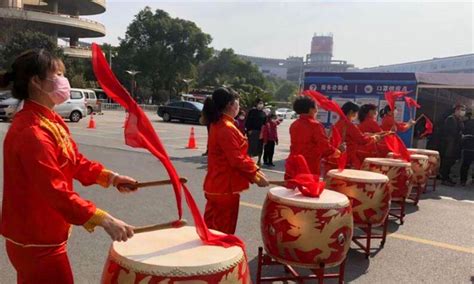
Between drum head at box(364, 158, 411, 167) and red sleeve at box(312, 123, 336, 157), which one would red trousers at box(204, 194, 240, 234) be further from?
drum head at box(364, 158, 411, 167)

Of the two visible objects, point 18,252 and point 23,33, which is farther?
point 23,33

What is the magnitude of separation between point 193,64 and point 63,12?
47.7ft

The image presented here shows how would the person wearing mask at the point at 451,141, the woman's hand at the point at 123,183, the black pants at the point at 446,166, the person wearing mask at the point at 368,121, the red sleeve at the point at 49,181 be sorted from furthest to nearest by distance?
the black pants at the point at 446,166, the person wearing mask at the point at 451,141, the person wearing mask at the point at 368,121, the woman's hand at the point at 123,183, the red sleeve at the point at 49,181

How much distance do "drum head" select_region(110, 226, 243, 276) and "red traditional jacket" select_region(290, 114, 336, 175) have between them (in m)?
2.31

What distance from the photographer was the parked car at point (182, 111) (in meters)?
22.4

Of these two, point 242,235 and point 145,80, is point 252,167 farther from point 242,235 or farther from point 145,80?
point 145,80

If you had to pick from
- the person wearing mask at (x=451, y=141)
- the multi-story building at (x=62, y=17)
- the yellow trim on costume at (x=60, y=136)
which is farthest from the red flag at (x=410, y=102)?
the multi-story building at (x=62, y=17)

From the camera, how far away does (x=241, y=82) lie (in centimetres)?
5206

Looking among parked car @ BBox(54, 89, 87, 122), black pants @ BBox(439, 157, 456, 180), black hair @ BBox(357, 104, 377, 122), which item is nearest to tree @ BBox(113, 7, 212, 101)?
parked car @ BBox(54, 89, 87, 122)

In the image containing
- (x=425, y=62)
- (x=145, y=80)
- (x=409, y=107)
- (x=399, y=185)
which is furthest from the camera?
(x=425, y=62)

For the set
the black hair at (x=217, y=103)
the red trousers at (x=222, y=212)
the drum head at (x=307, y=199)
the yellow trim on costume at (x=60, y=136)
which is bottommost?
the red trousers at (x=222, y=212)

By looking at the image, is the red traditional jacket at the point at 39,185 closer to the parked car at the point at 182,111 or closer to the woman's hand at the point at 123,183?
the woman's hand at the point at 123,183

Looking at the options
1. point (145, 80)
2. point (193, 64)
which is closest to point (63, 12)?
point (145, 80)

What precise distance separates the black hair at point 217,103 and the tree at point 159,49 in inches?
1594
